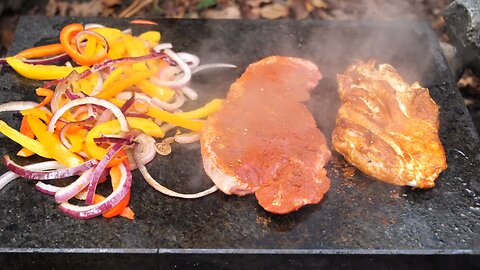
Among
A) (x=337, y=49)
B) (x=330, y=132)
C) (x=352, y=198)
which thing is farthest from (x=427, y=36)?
(x=352, y=198)

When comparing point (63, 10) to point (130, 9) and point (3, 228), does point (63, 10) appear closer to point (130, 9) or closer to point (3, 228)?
point (130, 9)

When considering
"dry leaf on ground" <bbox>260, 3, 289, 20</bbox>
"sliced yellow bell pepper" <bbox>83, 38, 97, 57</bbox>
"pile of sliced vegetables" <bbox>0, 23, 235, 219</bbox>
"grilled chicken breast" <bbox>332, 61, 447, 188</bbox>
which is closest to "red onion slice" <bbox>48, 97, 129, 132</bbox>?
"pile of sliced vegetables" <bbox>0, 23, 235, 219</bbox>

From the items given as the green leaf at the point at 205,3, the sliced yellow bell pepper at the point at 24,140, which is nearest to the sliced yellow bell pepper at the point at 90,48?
the sliced yellow bell pepper at the point at 24,140

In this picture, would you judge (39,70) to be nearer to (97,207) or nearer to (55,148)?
(55,148)

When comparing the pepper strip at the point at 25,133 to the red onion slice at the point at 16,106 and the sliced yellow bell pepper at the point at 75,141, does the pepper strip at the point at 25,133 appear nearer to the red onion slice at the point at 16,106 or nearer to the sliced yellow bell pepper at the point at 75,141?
the red onion slice at the point at 16,106

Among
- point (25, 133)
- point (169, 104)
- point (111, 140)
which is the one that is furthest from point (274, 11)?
point (25, 133)

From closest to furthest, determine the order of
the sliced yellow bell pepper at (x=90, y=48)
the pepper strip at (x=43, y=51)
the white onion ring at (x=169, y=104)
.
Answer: the white onion ring at (x=169, y=104) < the sliced yellow bell pepper at (x=90, y=48) < the pepper strip at (x=43, y=51)

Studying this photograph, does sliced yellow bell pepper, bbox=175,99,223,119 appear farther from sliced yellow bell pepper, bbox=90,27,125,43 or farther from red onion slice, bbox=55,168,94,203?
sliced yellow bell pepper, bbox=90,27,125,43
